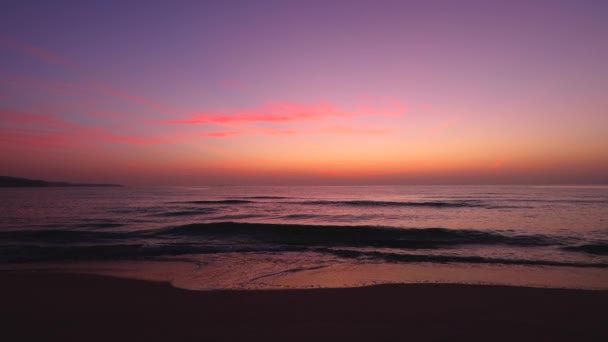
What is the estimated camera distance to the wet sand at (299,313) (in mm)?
4605

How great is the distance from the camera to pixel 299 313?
18.1ft

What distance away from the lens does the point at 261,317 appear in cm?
531

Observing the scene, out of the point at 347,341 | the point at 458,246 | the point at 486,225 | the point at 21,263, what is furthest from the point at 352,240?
the point at 21,263

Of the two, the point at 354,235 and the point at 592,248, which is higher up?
the point at 592,248

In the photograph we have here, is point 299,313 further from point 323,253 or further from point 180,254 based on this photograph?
point 180,254

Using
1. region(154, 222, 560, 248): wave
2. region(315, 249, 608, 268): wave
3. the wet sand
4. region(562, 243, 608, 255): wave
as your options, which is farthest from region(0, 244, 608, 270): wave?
the wet sand

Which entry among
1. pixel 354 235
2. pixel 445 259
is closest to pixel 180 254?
pixel 354 235

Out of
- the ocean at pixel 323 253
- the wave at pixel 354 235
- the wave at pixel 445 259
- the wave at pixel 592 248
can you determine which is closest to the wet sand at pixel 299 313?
the ocean at pixel 323 253

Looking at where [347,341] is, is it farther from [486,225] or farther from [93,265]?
[486,225]

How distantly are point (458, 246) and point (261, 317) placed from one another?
11.2 meters

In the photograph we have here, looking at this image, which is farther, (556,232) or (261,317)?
(556,232)

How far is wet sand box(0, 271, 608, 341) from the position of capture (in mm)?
4605

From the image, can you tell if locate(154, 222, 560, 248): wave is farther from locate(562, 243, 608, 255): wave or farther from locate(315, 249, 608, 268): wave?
locate(315, 249, 608, 268): wave

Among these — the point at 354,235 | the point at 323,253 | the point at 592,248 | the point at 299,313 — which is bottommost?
the point at 354,235
